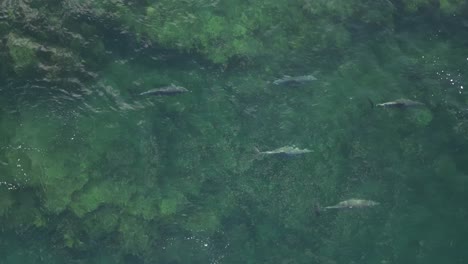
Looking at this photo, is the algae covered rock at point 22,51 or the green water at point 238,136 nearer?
the algae covered rock at point 22,51

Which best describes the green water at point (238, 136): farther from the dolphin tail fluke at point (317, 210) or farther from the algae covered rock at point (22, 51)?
the algae covered rock at point (22, 51)

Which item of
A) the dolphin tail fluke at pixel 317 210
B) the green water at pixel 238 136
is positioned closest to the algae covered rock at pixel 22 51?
the green water at pixel 238 136

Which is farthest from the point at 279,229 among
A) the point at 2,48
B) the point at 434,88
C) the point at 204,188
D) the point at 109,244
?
the point at 2,48

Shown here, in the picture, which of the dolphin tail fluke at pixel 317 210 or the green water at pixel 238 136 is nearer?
the green water at pixel 238 136

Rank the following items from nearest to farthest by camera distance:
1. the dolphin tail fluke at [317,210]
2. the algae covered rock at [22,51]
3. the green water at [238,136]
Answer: the algae covered rock at [22,51] < the green water at [238,136] < the dolphin tail fluke at [317,210]

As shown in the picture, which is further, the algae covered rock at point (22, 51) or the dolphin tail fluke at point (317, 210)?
the dolphin tail fluke at point (317, 210)

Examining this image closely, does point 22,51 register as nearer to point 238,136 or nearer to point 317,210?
point 238,136

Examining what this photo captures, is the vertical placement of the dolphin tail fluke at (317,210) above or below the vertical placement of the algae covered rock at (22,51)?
below

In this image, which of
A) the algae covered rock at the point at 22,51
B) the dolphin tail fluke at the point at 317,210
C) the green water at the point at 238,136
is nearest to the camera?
the algae covered rock at the point at 22,51
